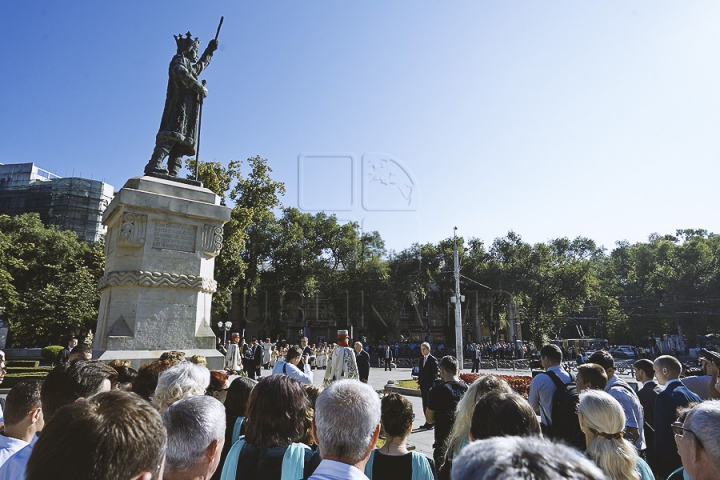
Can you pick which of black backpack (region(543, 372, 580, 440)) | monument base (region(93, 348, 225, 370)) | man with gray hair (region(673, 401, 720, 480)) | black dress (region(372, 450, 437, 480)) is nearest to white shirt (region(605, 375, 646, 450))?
black backpack (region(543, 372, 580, 440))

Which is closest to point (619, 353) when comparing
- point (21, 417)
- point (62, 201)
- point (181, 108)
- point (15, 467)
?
point (181, 108)

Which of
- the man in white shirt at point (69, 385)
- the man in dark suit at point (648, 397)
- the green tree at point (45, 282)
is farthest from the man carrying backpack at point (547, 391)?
the green tree at point (45, 282)

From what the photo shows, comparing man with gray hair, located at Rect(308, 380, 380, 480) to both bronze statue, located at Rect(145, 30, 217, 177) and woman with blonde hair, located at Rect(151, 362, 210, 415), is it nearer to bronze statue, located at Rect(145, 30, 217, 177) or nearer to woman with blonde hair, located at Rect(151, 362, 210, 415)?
woman with blonde hair, located at Rect(151, 362, 210, 415)

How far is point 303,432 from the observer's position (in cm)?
313

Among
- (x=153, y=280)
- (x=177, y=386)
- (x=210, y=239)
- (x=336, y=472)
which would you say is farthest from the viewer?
(x=210, y=239)

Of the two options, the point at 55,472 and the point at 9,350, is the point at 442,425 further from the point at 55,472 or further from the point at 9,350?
the point at 9,350

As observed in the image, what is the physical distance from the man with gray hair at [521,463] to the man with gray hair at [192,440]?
152 centimetres

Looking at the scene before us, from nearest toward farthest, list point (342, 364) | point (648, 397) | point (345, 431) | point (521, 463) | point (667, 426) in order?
1. point (521, 463)
2. point (345, 431)
3. point (667, 426)
4. point (648, 397)
5. point (342, 364)

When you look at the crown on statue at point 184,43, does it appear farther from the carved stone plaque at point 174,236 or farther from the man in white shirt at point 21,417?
the man in white shirt at point 21,417

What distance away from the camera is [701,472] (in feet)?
7.05

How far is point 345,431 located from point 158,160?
27.0 ft

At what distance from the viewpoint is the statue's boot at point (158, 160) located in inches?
347

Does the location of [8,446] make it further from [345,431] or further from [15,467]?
[345,431]

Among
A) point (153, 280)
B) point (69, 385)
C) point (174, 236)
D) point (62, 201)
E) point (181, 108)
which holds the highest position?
point (62, 201)
